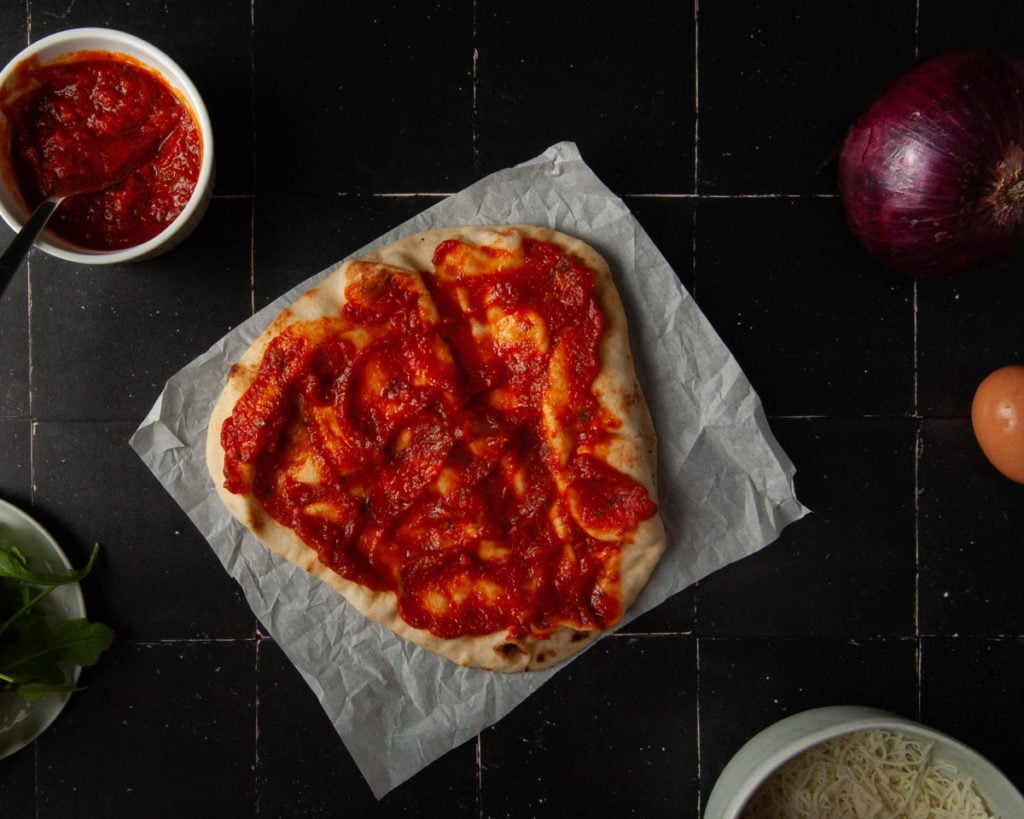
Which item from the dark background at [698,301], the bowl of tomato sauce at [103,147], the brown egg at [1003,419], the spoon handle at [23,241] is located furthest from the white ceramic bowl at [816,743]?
the spoon handle at [23,241]

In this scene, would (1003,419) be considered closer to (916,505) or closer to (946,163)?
(916,505)

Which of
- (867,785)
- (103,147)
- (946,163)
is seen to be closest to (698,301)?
(946,163)

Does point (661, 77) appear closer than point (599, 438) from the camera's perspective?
No

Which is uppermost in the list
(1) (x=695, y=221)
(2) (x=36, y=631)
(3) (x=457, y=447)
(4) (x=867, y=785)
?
(1) (x=695, y=221)

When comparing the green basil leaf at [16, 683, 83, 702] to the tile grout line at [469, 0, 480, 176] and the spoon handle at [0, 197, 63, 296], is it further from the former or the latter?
the tile grout line at [469, 0, 480, 176]

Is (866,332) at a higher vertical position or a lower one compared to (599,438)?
higher

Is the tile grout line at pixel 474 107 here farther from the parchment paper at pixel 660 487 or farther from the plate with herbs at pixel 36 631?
the plate with herbs at pixel 36 631

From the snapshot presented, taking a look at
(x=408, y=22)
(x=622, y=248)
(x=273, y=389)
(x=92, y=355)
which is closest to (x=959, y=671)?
(x=622, y=248)

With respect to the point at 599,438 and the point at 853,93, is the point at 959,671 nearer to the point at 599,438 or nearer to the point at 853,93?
the point at 599,438
